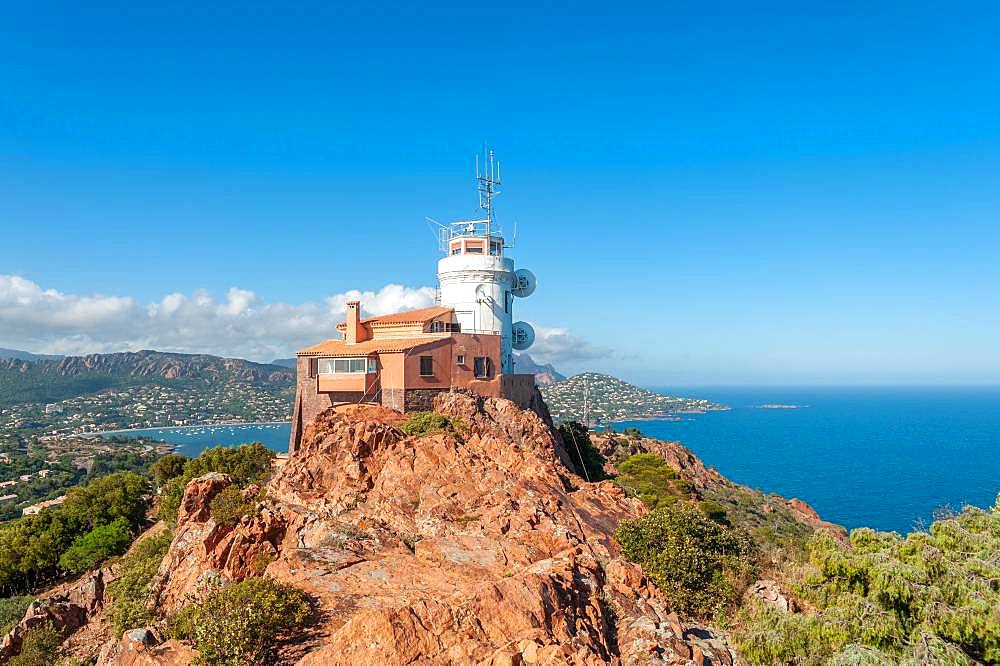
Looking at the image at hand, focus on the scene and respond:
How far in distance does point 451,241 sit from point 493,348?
914 centimetres

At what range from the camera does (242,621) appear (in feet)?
41.1

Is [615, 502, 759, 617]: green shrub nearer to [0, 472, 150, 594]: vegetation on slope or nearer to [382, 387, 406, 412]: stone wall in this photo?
[382, 387, 406, 412]: stone wall

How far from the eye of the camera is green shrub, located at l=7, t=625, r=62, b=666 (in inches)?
811

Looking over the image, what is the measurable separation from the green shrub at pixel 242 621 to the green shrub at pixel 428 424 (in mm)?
13734

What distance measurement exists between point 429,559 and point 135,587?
11.7 m

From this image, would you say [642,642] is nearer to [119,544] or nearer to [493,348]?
[493,348]

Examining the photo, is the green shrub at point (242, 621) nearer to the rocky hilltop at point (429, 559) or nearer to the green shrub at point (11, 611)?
the rocky hilltop at point (429, 559)

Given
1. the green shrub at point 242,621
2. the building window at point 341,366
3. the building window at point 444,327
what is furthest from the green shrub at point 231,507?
the building window at point 444,327

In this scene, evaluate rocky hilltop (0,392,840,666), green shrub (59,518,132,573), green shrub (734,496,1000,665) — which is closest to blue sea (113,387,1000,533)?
rocky hilltop (0,392,840,666)

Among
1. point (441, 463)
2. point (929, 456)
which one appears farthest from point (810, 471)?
point (441, 463)

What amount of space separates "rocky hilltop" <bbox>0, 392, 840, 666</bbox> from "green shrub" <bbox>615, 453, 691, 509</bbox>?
28.1 feet

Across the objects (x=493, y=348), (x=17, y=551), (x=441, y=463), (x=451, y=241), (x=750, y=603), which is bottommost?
(x=17, y=551)

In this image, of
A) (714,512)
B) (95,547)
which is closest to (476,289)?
(714,512)

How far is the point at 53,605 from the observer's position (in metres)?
24.2
